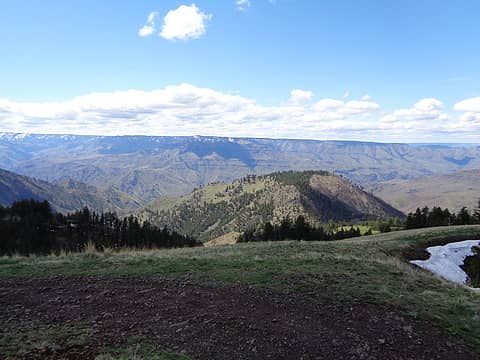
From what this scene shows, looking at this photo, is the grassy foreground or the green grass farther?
the grassy foreground

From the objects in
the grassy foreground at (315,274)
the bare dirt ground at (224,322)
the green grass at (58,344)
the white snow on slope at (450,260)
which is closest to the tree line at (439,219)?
the white snow on slope at (450,260)

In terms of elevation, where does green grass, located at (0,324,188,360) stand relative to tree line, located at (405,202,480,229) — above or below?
above

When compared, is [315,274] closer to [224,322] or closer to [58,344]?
[224,322]

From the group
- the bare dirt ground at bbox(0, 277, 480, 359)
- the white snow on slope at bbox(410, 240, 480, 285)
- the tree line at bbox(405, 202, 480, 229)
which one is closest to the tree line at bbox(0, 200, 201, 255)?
the white snow on slope at bbox(410, 240, 480, 285)

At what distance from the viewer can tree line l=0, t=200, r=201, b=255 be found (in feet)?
169

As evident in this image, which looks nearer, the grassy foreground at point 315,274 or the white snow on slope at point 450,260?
the grassy foreground at point 315,274

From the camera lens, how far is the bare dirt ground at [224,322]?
9.00 m

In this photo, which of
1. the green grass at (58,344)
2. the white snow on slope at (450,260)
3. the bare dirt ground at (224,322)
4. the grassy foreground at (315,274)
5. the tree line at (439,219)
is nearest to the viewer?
the green grass at (58,344)

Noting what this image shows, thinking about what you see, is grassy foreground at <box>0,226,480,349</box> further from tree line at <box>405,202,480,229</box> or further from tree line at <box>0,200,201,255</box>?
tree line at <box>405,202,480,229</box>

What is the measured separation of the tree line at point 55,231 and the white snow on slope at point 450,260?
2591 cm

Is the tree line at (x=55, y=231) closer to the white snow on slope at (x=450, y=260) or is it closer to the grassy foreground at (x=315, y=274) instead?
the grassy foreground at (x=315, y=274)

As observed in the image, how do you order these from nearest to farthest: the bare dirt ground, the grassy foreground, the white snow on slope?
the bare dirt ground, the grassy foreground, the white snow on slope

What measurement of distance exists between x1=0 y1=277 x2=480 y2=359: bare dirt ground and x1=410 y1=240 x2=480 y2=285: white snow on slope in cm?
1301

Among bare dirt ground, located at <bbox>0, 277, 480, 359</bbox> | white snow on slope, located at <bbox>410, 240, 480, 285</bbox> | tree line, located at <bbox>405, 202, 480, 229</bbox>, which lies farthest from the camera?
A: tree line, located at <bbox>405, 202, 480, 229</bbox>
